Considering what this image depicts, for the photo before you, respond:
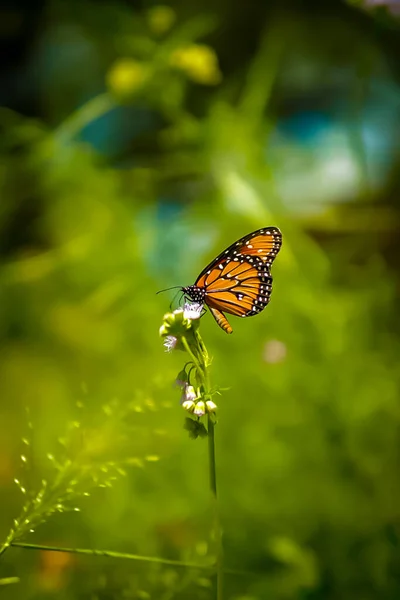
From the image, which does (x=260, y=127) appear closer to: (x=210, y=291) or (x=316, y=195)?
(x=316, y=195)

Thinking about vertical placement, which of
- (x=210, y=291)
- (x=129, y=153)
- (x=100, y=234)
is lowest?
(x=210, y=291)

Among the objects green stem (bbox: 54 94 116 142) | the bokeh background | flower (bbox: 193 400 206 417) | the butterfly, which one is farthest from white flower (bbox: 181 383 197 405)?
green stem (bbox: 54 94 116 142)

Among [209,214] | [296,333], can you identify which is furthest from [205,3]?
[296,333]

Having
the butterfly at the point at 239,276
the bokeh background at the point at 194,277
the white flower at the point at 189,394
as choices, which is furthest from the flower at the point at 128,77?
→ the white flower at the point at 189,394

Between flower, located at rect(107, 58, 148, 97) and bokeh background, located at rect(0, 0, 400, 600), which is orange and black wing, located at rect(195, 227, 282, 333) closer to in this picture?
bokeh background, located at rect(0, 0, 400, 600)

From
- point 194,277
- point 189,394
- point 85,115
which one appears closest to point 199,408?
point 189,394

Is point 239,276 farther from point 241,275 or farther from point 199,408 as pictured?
point 199,408
